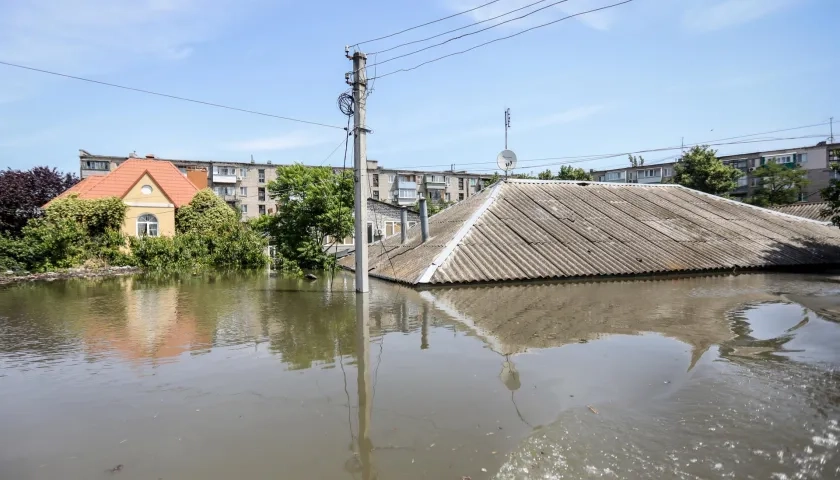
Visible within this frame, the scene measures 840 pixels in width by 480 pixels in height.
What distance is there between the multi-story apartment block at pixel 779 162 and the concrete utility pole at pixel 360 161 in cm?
5512

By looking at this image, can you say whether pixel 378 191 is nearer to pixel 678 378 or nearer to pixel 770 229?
pixel 770 229

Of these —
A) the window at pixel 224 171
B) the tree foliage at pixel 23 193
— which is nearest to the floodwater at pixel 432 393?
the tree foliage at pixel 23 193

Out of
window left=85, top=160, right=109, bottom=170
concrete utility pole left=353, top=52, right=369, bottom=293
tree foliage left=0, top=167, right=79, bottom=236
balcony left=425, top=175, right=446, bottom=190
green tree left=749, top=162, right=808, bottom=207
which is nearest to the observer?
concrete utility pole left=353, top=52, right=369, bottom=293

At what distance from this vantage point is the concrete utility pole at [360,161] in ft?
47.8

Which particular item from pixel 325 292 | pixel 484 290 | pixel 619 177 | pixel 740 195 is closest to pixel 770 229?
pixel 484 290

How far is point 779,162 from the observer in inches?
2403

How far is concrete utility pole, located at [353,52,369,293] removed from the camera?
1457 centimetres

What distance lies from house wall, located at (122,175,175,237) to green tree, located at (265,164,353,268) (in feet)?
38.4

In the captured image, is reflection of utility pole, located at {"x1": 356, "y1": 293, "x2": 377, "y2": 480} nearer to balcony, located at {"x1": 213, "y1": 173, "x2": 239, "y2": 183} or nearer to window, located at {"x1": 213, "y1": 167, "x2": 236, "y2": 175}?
balcony, located at {"x1": 213, "y1": 173, "x2": 239, "y2": 183}

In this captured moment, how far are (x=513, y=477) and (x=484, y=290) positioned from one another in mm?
10916

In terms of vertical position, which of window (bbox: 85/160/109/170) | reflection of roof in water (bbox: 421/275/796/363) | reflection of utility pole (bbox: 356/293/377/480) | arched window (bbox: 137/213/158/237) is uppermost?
window (bbox: 85/160/109/170)

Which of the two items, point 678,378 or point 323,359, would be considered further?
point 323,359

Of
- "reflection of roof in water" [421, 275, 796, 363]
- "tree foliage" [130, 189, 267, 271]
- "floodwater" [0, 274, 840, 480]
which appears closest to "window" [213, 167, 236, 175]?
"tree foliage" [130, 189, 267, 271]

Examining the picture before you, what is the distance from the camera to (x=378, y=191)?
77750mm
